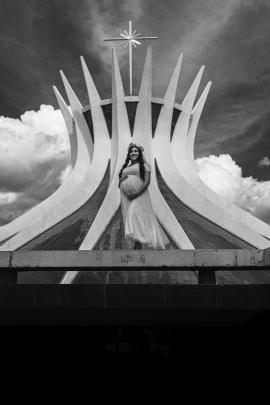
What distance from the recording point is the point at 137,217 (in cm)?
713

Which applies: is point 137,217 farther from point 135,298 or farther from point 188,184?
point 188,184

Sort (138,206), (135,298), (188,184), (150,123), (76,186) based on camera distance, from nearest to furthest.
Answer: (135,298), (138,206), (188,184), (150,123), (76,186)

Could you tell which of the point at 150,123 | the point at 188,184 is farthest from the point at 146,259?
the point at 150,123

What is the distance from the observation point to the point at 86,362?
5.51 m

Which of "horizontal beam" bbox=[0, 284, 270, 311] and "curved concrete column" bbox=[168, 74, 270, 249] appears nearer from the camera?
"horizontal beam" bbox=[0, 284, 270, 311]

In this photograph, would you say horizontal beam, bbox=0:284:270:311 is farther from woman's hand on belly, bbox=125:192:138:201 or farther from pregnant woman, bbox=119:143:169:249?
woman's hand on belly, bbox=125:192:138:201

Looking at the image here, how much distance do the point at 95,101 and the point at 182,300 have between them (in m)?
20.9

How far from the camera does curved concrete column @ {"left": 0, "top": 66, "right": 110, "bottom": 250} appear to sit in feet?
65.7

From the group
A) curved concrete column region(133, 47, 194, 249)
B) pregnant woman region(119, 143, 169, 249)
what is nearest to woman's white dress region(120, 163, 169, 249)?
pregnant woman region(119, 143, 169, 249)

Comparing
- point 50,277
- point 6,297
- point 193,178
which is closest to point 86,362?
point 6,297

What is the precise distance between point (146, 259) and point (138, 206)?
232cm

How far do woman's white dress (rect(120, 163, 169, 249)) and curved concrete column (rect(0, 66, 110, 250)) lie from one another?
1228cm

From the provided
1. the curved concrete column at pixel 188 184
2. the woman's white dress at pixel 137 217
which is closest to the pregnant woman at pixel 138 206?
the woman's white dress at pixel 137 217

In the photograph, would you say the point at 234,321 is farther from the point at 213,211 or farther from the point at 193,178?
the point at 193,178
